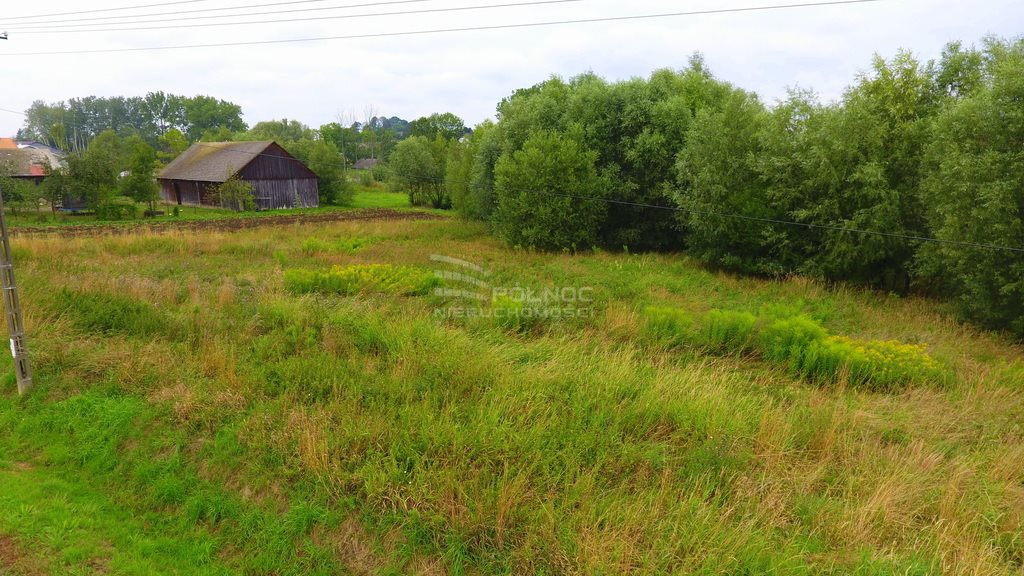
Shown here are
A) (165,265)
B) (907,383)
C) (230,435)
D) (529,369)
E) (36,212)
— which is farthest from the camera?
(36,212)

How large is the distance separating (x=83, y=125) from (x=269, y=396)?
107232 mm

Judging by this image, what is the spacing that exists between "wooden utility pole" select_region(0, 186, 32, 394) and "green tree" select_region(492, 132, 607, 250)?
48.0ft

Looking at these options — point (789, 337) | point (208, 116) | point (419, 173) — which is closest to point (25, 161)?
point (419, 173)

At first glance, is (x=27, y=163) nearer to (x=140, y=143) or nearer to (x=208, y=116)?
(x=140, y=143)

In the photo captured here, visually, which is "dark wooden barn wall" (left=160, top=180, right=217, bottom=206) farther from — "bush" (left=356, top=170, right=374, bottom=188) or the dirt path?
"bush" (left=356, top=170, right=374, bottom=188)

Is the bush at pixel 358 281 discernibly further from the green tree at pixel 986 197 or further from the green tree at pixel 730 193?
the green tree at pixel 986 197

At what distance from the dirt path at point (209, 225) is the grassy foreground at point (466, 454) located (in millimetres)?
15379

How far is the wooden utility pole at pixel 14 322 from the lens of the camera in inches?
261

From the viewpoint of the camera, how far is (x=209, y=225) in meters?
25.2

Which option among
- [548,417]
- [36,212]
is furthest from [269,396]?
[36,212]

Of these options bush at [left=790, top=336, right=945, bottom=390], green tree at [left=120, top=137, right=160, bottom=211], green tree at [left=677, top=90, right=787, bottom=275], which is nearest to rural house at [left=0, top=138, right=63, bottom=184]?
green tree at [left=120, top=137, right=160, bottom=211]

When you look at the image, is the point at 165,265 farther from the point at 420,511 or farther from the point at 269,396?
the point at 420,511

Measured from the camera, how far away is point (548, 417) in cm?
538

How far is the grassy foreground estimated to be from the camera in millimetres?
3916
